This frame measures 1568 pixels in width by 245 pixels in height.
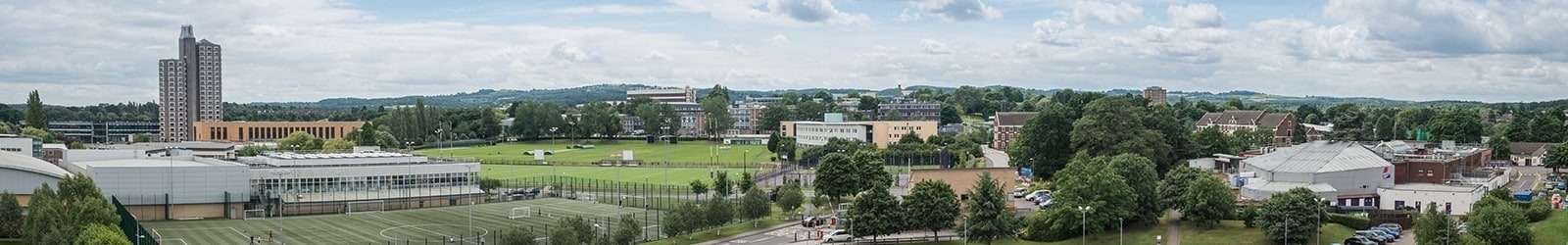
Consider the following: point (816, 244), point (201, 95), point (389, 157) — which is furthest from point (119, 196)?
point (201, 95)

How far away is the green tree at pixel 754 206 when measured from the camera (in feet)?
183

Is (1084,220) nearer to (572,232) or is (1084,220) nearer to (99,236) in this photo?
(572,232)

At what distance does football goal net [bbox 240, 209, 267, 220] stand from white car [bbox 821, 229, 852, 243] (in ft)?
85.7

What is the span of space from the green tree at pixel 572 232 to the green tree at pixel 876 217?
31.2ft

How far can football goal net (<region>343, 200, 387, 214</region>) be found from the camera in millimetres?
64000

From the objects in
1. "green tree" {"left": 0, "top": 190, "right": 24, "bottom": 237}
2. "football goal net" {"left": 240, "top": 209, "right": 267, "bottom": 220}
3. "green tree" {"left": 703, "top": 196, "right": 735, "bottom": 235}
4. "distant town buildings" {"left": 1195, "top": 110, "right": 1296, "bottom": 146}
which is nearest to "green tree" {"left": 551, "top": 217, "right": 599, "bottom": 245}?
"green tree" {"left": 703, "top": 196, "right": 735, "bottom": 235}

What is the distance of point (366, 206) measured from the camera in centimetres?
6456

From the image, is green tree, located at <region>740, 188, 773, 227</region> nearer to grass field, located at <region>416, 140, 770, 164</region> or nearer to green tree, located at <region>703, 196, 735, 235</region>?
green tree, located at <region>703, 196, 735, 235</region>

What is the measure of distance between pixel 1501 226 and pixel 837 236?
21.7 m

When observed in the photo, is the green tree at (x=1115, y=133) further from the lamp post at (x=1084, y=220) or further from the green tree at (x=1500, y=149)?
the green tree at (x=1500, y=149)

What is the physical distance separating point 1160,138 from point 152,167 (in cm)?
5219

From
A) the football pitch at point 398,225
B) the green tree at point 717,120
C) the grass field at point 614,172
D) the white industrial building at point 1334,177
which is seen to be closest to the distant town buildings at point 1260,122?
the grass field at point 614,172

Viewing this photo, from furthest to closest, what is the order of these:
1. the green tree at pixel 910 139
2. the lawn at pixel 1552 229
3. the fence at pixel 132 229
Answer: the green tree at pixel 910 139
the lawn at pixel 1552 229
the fence at pixel 132 229

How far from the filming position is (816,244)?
49250 mm
